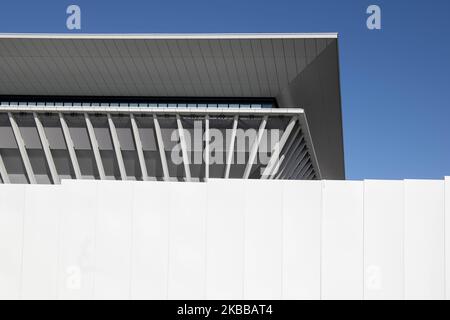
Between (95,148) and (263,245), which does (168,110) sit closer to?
(95,148)

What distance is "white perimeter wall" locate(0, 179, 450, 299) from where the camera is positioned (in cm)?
874

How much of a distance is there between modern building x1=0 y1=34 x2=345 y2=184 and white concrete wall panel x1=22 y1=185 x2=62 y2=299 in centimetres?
1543

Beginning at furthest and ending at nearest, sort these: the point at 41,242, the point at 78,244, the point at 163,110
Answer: the point at 163,110 < the point at 41,242 < the point at 78,244

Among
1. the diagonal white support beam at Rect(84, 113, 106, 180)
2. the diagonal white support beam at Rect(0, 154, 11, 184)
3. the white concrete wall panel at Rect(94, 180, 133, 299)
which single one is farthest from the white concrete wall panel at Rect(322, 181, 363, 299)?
the diagonal white support beam at Rect(0, 154, 11, 184)

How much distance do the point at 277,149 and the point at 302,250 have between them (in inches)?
702

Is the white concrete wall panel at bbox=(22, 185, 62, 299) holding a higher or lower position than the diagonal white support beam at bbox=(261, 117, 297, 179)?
lower

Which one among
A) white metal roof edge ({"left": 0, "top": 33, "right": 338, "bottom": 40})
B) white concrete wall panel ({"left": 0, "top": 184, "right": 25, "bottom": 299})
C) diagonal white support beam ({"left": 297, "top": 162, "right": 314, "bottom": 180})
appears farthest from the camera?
diagonal white support beam ({"left": 297, "top": 162, "right": 314, "bottom": 180})

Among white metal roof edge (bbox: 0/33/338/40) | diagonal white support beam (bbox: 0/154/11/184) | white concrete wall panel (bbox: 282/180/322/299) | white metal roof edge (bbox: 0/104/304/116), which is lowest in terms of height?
white concrete wall panel (bbox: 282/180/322/299)

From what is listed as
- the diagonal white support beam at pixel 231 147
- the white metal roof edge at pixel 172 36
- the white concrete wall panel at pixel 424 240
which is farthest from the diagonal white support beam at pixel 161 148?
the white concrete wall panel at pixel 424 240

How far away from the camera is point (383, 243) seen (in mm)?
8742

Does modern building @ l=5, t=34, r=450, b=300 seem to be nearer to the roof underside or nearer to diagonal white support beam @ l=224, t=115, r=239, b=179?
diagonal white support beam @ l=224, t=115, r=239, b=179

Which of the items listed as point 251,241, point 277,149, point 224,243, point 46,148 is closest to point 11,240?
point 224,243

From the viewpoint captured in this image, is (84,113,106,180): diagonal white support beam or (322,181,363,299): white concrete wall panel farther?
(84,113,106,180): diagonal white support beam

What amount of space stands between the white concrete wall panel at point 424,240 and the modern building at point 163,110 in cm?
1576
